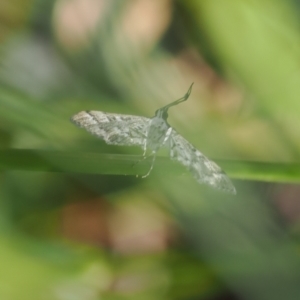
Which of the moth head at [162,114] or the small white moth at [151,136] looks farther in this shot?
the moth head at [162,114]

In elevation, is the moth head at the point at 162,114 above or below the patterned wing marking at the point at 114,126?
above

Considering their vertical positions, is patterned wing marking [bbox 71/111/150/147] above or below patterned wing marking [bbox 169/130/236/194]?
below

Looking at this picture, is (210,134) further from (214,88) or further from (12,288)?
(12,288)

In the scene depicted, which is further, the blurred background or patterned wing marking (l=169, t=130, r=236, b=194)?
the blurred background

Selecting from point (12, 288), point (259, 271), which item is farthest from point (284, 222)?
point (12, 288)
